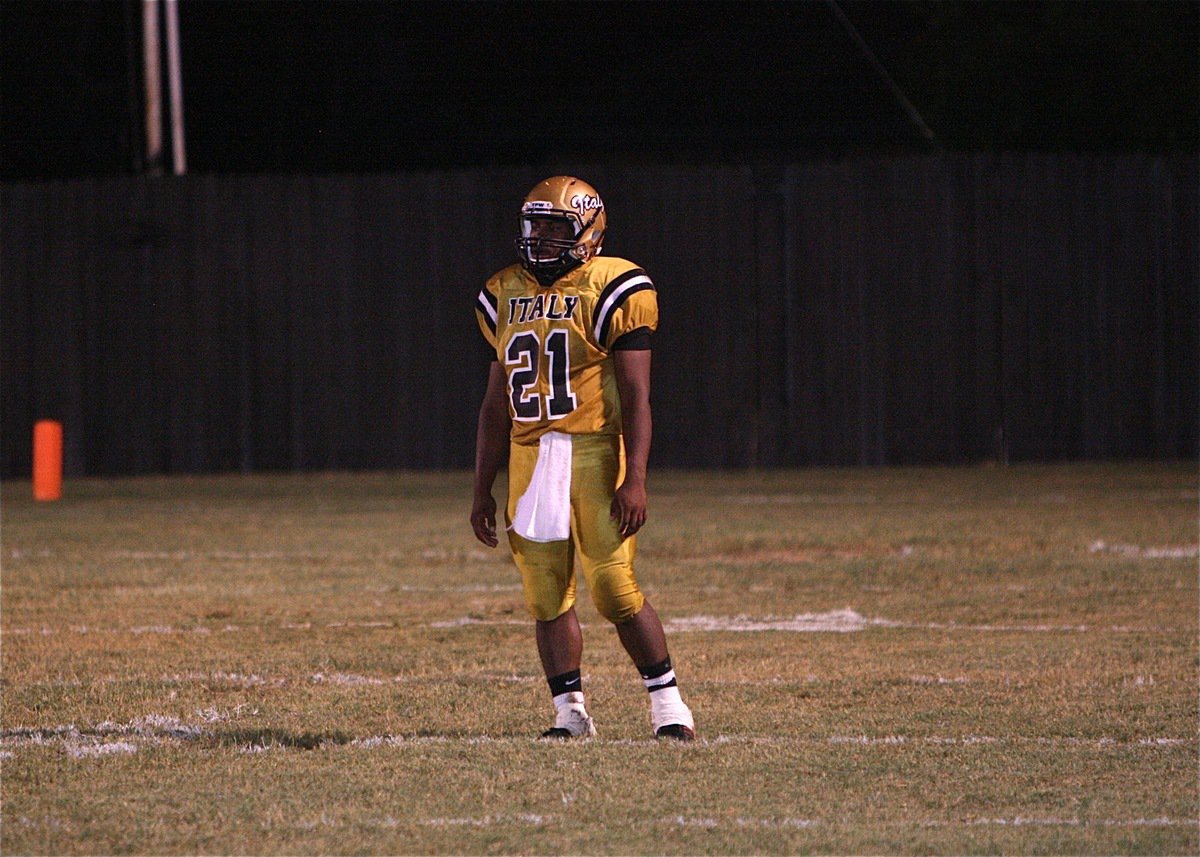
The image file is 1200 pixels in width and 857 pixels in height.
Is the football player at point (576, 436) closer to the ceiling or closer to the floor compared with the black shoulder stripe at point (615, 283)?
closer to the floor

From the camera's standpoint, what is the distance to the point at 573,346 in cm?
652

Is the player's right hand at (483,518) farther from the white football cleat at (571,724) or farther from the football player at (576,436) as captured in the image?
the white football cleat at (571,724)

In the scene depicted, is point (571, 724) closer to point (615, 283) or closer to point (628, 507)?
point (628, 507)

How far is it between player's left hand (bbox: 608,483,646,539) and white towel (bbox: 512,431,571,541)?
0.17 meters

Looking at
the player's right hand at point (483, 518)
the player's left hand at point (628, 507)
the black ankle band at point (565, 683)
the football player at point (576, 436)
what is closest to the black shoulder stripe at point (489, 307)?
the football player at point (576, 436)

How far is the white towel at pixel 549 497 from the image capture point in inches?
253

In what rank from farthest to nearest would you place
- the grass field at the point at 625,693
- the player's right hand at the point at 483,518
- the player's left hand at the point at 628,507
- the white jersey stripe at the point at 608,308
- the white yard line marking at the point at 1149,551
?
the white yard line marking at the point at 1149,551 < the player's right hand at the point at 483,518 < the white jersey stripe at the point at 608,308 < the player's left hand at the point at 628,507 < the grass field at the point at 625,693

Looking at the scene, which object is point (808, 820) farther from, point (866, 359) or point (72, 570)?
point (866, 359)

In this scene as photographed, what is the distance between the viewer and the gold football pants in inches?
252

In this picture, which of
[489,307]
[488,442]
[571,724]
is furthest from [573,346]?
[571,724]

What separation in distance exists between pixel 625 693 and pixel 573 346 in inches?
65.4

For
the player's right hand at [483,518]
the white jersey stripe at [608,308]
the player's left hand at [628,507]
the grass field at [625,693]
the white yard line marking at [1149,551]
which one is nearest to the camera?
the grass field at [625,693]

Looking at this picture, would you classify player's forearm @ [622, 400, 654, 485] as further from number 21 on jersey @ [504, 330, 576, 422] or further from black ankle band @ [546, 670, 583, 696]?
black ankle band @ [546, 670, 583, 696]

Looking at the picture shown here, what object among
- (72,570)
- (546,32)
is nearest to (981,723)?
(72,570)
